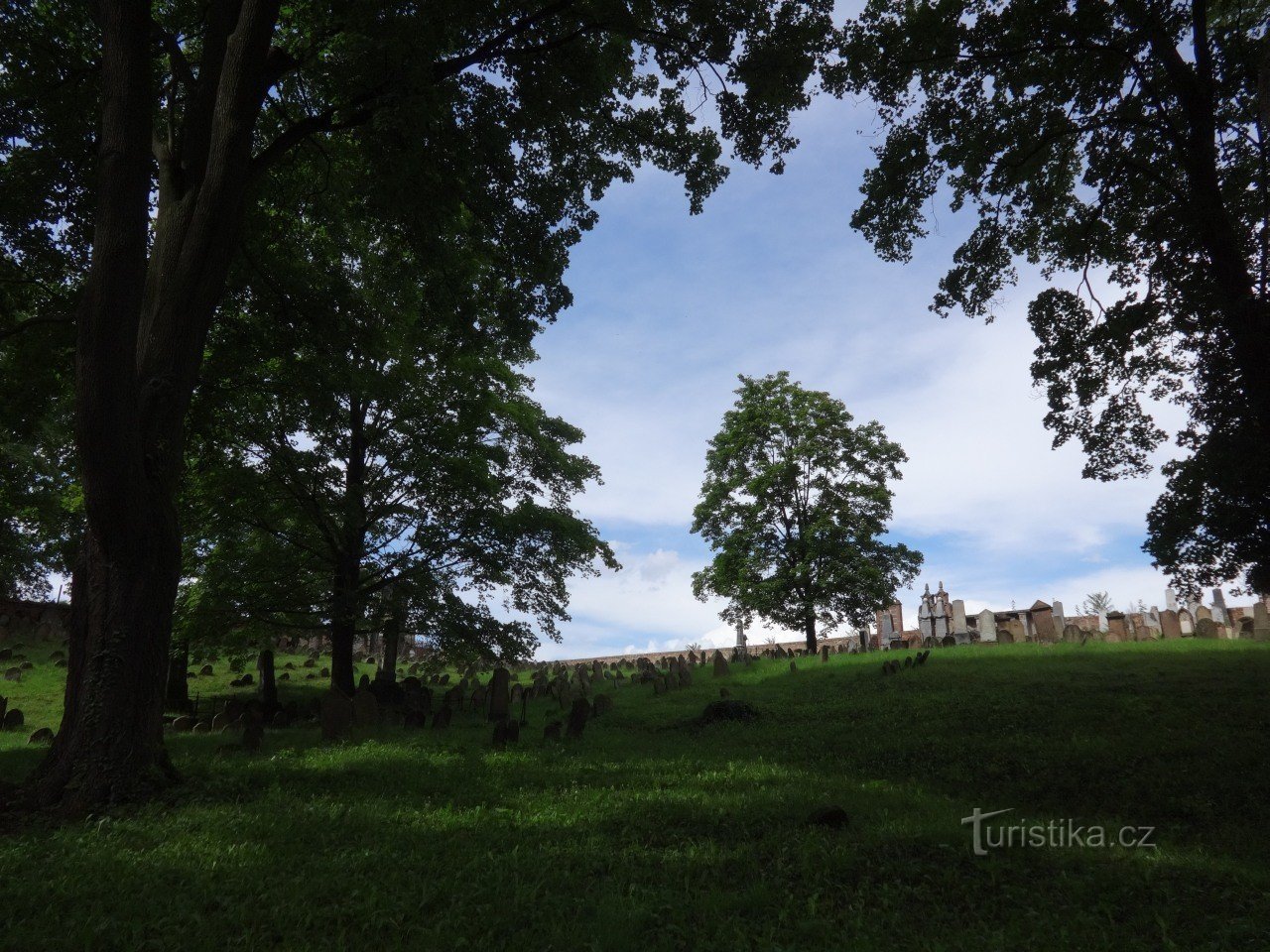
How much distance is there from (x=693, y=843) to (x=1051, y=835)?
3.09m

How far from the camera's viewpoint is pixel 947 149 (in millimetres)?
10812

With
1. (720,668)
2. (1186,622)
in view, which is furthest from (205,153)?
(1186,622)

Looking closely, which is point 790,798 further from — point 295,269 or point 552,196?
point 295,269

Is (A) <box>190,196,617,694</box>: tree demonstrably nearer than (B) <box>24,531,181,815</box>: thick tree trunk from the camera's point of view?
No

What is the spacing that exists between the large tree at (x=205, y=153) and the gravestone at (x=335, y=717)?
3.70 m

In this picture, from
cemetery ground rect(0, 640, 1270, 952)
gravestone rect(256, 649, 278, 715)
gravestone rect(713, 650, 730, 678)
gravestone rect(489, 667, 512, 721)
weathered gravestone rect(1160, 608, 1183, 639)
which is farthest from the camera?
weathered gravestone rect(1160, 608, 1183, 639)

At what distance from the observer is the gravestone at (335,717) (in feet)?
36.4

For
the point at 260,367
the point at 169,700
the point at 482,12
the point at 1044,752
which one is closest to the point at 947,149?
the point at 482,12

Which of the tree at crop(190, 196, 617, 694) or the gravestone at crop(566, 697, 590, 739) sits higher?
the tree at crop(190, 196, 617, 694)

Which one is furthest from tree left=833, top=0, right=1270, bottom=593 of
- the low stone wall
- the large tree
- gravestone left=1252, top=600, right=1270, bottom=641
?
the low stone wall

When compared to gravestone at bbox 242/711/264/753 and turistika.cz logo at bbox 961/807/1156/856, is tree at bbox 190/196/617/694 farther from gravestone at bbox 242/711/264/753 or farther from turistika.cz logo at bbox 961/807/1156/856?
turistika.cz logo at bbox 961/807/1156/856

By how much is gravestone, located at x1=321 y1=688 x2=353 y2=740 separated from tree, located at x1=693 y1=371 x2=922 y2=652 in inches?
684

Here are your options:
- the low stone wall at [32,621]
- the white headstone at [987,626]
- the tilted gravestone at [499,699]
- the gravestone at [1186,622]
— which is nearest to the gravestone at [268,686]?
the tilted gravestone at [499,699]

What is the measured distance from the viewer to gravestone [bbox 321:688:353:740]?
1109 centimetres
